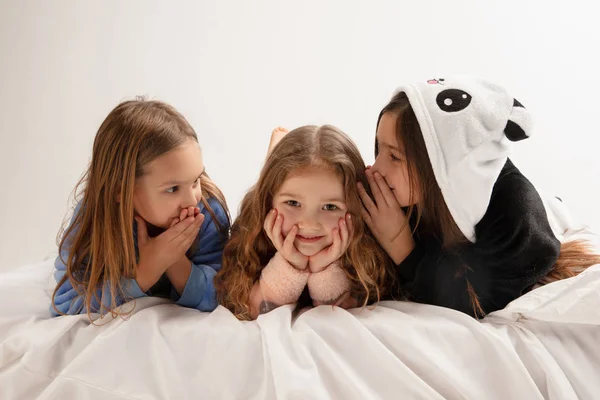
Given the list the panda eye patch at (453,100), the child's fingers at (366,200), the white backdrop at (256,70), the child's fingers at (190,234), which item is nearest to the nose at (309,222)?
the child's fingers at (366,200)

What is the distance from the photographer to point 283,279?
1.44 meters

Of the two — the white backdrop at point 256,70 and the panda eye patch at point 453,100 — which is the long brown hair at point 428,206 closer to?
the panda eye patch at point 453,100

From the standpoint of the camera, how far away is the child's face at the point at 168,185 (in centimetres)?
141

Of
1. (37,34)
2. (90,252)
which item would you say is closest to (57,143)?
(37,34)

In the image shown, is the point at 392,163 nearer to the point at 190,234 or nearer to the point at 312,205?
the point at 312,205

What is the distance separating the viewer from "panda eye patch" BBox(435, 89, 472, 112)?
4.46 ft

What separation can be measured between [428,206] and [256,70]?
4.62ft

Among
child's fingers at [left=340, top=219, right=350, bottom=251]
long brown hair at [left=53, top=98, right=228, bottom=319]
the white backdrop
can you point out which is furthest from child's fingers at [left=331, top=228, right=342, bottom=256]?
the white backdrop

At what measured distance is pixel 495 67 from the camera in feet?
9.11

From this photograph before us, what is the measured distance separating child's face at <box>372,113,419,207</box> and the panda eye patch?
99 mm

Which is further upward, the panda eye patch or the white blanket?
the panda eye patch

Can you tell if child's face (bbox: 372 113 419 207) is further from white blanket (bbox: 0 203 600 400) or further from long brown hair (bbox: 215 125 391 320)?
white blanket (bbox: 0 203 600 400)

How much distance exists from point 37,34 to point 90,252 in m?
1.52

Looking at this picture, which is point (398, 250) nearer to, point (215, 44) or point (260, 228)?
point (260, 228)
